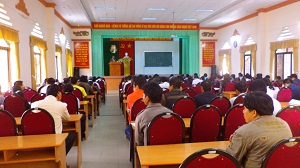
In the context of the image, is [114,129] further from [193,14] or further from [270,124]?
[193,14]

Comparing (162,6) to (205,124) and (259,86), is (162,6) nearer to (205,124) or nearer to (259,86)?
(259,86)

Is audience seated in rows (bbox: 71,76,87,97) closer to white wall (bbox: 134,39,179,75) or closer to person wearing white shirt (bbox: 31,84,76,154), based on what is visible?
person wearing white shirt (bbox: 31,84,76,154)

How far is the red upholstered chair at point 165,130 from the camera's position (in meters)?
2.52

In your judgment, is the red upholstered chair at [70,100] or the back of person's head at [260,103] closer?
the back of person's head at [260,103]

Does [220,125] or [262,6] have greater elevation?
[262,6]

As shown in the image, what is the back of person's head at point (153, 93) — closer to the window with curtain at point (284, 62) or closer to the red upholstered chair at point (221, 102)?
the red upholstered chair at point (221, 102)

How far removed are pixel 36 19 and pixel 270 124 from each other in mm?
8839

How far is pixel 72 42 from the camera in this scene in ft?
51.5

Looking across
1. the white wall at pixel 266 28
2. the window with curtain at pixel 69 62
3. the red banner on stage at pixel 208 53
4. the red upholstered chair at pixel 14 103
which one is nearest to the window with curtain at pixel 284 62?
the white wall at pixel 266 28

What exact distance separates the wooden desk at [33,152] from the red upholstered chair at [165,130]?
0.89 metres

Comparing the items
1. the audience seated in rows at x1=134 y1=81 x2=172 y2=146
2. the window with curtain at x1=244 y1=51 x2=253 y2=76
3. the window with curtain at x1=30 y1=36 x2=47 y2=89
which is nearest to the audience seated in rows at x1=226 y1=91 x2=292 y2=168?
the audience seated in rows at x1=134 y1=81 x2=172 y2=146

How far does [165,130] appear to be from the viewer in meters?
2.55

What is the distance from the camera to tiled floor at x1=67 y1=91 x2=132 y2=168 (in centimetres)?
392

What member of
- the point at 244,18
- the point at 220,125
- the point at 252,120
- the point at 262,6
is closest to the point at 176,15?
the point at 244,18
